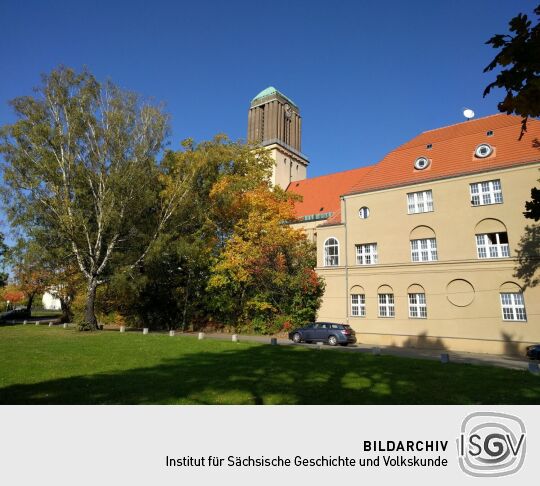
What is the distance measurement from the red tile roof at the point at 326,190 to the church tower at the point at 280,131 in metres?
8.82

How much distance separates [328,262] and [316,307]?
4240 millimetres

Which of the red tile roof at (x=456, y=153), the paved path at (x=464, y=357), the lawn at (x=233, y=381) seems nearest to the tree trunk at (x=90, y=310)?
the lawn at (x=233, y=381)

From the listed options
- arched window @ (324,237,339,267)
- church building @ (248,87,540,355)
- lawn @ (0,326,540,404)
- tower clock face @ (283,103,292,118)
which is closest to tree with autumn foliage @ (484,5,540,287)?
lawn @ (0,326,540,404)

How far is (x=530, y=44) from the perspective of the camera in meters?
4.32

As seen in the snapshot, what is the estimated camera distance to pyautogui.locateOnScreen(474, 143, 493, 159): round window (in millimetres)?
28656

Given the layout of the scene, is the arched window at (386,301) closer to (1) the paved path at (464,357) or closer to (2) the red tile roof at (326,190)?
(1) the paved path at (464,357)

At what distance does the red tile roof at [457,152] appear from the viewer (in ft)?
91.3

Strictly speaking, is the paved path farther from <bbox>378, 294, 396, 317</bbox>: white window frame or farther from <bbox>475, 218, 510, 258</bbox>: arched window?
<bbox>475, 218, 510, 258</bbox>: arched window

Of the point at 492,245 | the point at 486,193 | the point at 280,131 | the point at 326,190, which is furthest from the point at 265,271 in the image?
the point at 280,131

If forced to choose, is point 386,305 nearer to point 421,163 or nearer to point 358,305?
point 358,305

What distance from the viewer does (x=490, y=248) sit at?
1069 inches

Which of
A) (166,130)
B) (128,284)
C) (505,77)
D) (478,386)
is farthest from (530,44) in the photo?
(166,130)

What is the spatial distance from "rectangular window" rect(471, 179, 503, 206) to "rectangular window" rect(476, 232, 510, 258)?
2.43 m

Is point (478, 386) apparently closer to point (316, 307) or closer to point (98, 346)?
point (98, 346)
